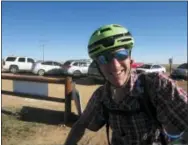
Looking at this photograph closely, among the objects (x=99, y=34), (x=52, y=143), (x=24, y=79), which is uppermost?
(x=99, y=34)

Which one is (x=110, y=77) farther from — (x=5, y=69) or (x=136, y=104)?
(x=5, y=69)

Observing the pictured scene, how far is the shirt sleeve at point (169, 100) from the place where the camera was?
210 centimetres

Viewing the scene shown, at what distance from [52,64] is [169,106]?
3158 cm

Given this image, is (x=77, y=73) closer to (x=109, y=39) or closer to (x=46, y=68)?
(x=46, y=68)

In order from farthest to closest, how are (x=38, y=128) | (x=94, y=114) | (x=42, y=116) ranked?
(x=42, y=116), (x=38, y=128), (x=94, y=114)

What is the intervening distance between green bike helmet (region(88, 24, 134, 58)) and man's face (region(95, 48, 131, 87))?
5cm

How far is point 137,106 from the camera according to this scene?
2273 millimetres

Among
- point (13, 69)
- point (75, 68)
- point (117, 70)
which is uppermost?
point (117, 70)

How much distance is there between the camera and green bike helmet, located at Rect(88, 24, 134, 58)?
223 centimetres

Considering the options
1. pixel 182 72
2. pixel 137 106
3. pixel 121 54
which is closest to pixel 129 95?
pixel 137 106

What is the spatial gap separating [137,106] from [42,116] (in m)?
8.16

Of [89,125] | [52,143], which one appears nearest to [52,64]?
[52,143]

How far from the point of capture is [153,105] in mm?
2199

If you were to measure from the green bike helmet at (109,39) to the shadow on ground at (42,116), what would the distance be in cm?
715
